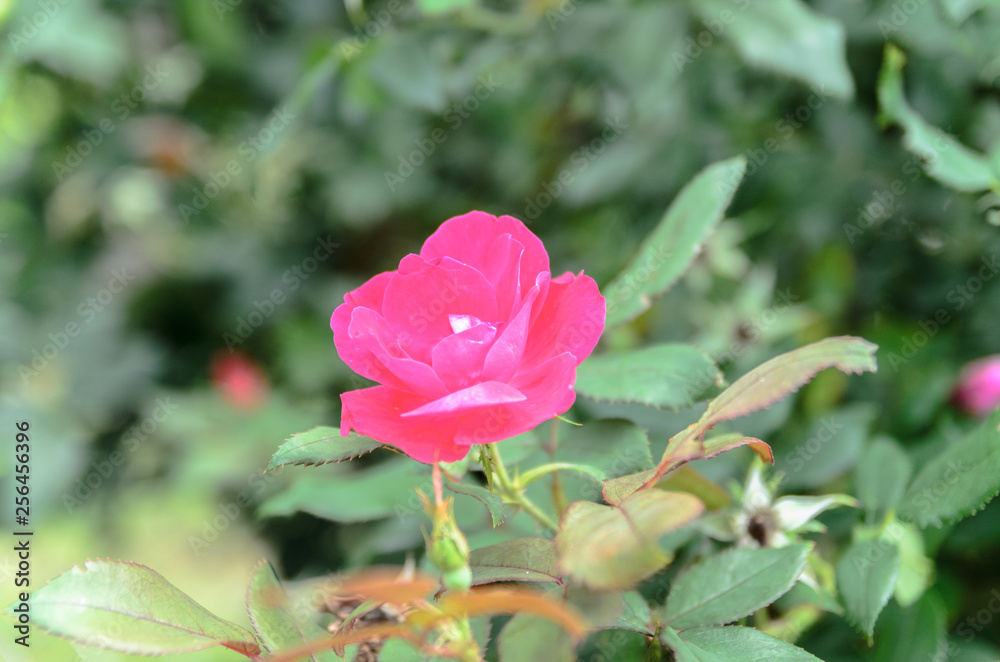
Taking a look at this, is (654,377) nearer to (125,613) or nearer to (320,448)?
(320,448)

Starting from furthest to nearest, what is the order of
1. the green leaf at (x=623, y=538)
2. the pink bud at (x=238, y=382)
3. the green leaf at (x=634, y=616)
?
the pink bud at (x=238, y=382)
the green leaf at (x=634, y=616)
the green leaf at (x=623, y=538)

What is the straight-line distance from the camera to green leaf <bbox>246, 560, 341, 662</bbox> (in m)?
0.39

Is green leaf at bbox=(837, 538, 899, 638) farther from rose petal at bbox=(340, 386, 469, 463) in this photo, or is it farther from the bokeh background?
rose petal at bbox=(340, 386, 469, 463)

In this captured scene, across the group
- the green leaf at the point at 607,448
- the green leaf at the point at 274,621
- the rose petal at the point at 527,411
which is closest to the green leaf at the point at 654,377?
the green leaf at the point at 607,448

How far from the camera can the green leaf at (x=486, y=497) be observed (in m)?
→ 0.38

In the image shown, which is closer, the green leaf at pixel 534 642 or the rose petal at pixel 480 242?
the green leaf at pixel 534 642

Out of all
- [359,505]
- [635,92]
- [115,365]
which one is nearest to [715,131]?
[635,92]

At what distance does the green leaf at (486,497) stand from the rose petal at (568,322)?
0.29 ft

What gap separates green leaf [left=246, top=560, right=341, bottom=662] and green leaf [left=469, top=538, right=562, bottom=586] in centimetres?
11

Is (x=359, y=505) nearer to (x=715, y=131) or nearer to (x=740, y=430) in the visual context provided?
(x=740, y=430)

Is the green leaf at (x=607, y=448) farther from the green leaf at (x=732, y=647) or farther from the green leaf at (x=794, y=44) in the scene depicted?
the green leaf at (x=794, y=44)

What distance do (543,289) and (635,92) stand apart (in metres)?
0.58

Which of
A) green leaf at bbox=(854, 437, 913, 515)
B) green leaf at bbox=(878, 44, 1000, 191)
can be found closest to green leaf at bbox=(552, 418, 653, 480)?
green leaf at bbox=(854, 437, 913, 515)

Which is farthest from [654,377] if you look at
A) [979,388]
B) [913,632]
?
[979,388]
